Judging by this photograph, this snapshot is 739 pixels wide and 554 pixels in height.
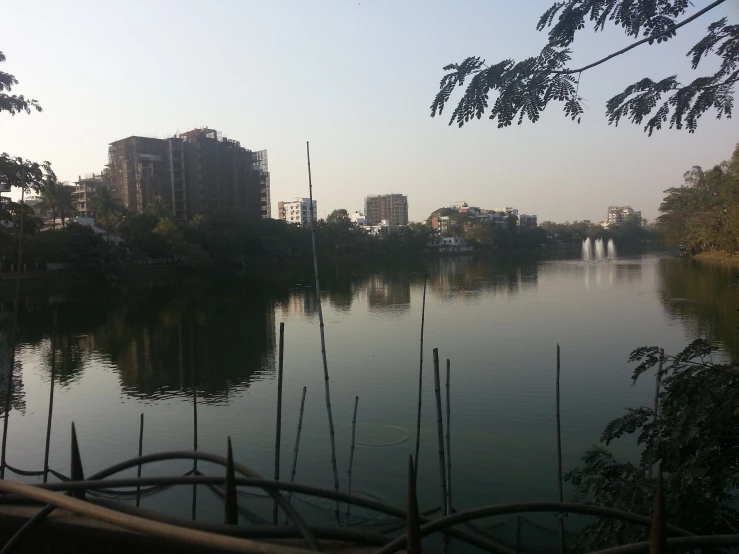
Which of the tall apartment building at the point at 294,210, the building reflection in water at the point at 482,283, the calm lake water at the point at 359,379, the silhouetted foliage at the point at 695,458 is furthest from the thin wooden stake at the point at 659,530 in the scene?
the tall apartment building at the point at 294,210

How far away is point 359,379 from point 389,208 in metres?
81.3

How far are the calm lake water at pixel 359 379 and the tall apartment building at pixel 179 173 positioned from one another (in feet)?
72.1

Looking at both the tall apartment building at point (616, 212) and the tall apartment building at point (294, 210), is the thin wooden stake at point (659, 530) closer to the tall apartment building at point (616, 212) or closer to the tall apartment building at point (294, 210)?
the tall apartment building at point (294, 210)

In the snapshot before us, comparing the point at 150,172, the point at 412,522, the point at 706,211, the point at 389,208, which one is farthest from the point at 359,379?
the point at 389,208

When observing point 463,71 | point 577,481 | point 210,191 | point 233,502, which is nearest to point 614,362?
point 577,481

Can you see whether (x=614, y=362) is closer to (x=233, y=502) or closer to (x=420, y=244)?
(x=233, y=502)

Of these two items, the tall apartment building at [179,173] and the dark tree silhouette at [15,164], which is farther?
the tall apartment building at [179,173]

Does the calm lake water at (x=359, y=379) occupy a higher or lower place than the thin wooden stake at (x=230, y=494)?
lower

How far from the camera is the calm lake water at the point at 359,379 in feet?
17.7

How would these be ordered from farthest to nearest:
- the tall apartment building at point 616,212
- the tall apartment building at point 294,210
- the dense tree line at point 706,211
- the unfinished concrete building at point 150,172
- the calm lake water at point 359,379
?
the tall apartment building at point 616,212, the tall apartment building at point 294,210, the unfinished concrete building at point 150,172, the dense tree line at point 706,211, the calm lake water at point 359,379

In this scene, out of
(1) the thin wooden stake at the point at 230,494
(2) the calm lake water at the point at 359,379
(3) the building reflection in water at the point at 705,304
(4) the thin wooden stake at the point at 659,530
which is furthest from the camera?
(3) the building reflection in water at the point at 705,304

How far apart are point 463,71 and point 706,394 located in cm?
140

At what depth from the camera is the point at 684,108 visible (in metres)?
2.29

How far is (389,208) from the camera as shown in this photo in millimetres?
88812
